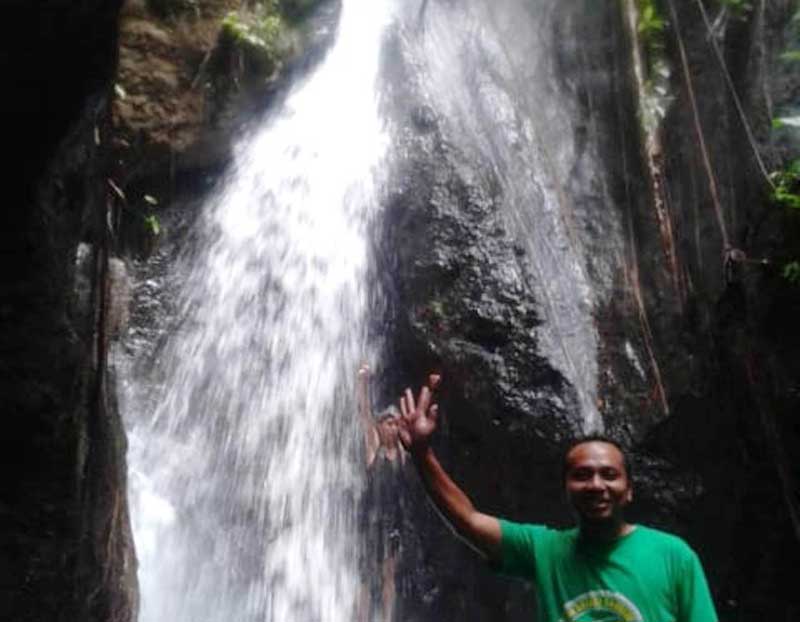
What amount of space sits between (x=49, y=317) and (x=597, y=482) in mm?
2474

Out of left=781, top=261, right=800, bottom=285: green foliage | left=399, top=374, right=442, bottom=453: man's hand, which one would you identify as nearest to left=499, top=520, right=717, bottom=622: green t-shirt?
left=399, top=374, right=442, bottom=453: man's hand

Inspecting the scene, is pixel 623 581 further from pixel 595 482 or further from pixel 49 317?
pixel 49 317

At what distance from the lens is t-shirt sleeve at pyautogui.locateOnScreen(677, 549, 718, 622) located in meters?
2.46

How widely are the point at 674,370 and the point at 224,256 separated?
4947 mm

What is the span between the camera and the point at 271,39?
32.1 ft

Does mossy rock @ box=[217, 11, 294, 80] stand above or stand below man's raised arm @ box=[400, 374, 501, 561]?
below

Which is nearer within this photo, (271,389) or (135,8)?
(271,389)

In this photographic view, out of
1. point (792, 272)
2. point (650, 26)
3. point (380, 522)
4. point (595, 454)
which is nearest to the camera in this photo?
point (595, 454)

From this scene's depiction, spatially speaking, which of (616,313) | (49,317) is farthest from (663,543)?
(616,313)

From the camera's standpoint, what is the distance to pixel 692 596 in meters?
2.48

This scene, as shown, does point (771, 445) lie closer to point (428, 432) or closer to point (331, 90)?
point (428, 432)

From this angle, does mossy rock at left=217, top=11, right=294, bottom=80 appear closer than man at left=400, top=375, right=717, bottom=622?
No

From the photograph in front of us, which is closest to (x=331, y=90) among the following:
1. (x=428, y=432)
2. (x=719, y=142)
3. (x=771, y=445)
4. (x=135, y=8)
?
(x=135, y=8)

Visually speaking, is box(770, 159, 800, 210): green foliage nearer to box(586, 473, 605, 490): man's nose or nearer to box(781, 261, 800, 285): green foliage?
box(781, 261, 800, 285): green foliage
